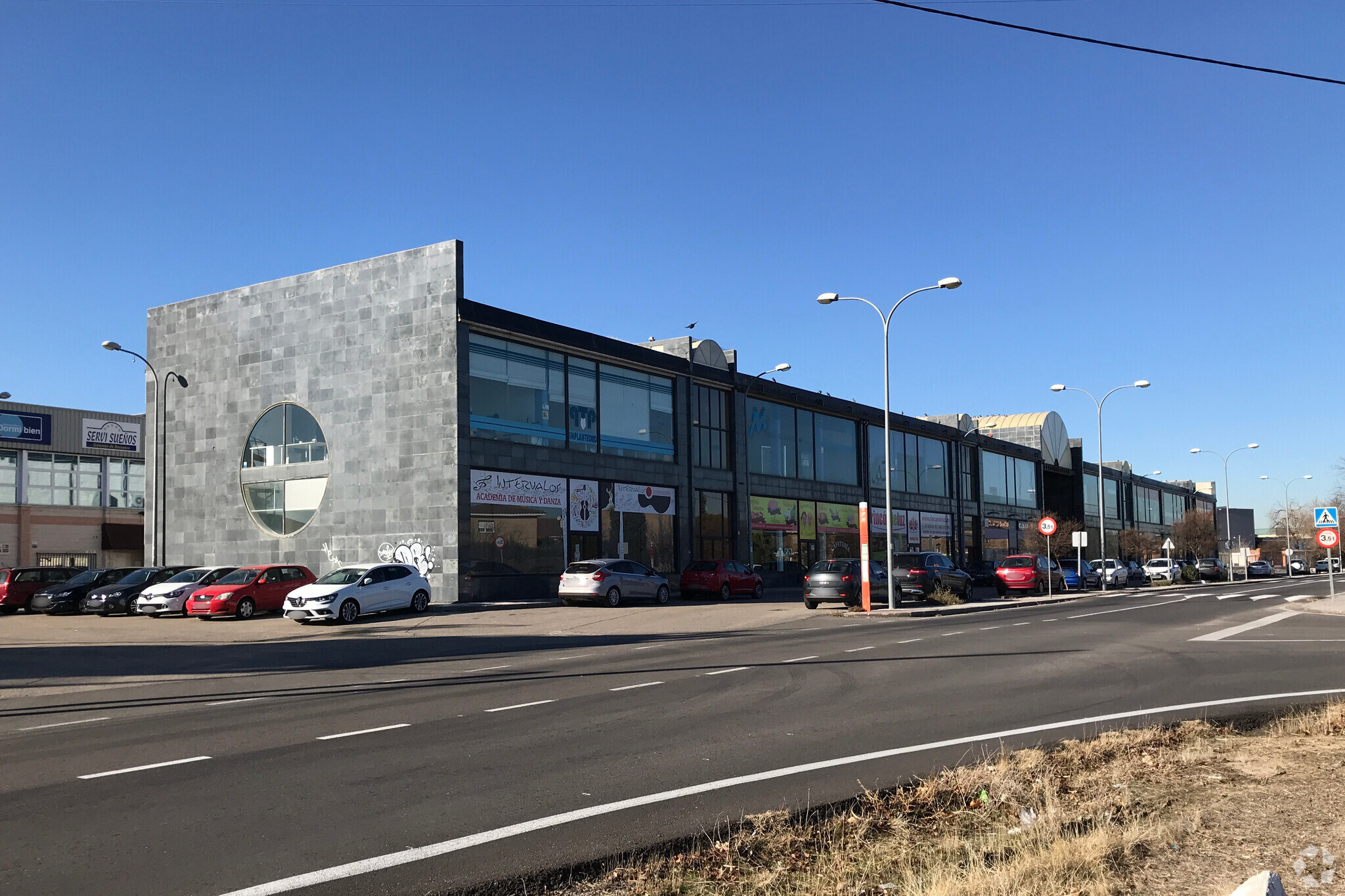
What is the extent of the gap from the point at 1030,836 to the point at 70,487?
6958 cm


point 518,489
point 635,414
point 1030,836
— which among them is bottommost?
point 1030,836

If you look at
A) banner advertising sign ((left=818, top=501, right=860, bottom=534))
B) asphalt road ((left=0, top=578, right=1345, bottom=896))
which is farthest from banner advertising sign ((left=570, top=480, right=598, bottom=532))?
asphalt road ((left=0, top=578, right=1345, bottom=896))

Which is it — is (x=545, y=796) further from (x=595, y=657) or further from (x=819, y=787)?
(x=595, y=657)

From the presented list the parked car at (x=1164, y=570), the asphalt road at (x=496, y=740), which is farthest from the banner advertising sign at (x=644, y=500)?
the parked car at (x=1164, y=570)

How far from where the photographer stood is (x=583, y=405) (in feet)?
135

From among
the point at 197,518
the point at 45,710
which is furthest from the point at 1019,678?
the point at 197,518

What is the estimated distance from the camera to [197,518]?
43.6 metres

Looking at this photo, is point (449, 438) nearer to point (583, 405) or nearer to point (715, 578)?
point (583, 405)

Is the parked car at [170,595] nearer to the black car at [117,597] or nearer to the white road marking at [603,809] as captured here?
the black car at [117,597]

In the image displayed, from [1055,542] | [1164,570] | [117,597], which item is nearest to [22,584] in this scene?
[117,597]

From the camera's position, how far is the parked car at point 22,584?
121 feet

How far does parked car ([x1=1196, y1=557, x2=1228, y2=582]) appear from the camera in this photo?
73125 millimetres

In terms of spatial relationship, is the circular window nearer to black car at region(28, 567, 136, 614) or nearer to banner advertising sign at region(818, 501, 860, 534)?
black car at region(28, 567, 136, 614)

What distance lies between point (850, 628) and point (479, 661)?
398 inches
